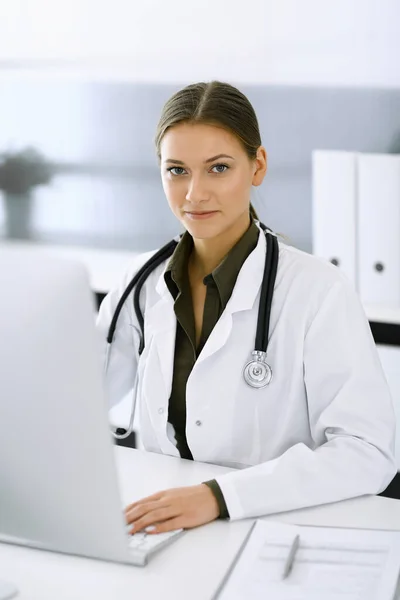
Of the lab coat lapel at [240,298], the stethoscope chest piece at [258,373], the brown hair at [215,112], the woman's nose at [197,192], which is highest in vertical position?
the brown hair at [215,112]

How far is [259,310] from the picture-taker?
139 cm

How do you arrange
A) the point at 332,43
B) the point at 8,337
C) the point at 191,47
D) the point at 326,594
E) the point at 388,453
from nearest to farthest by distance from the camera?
the point at 8,337 < the point at 326,594 < the point at 388,453 < the point at 332,43 < the point at 191,47

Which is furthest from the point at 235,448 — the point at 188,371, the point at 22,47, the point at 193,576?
the point at 22,47

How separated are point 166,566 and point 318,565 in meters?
0.19

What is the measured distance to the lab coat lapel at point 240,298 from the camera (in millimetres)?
1390

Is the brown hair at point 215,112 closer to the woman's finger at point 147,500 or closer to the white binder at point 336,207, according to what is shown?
the woman's finger at point 147,500

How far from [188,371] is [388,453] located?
0.37 m

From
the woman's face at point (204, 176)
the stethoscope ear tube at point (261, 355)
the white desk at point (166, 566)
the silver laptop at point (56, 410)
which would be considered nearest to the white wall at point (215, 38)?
the woman's face at point (204, 176)

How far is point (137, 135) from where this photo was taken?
117 inches

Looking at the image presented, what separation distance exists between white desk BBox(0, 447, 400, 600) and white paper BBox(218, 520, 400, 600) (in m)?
0.03

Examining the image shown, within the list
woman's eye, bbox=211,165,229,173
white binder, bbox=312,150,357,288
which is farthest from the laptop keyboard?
white binder, bbox=312,150,357,288

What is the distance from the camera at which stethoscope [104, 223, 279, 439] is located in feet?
4.48

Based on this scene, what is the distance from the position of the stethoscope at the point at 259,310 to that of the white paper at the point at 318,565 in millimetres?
289

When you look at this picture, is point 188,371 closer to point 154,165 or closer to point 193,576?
point 193,576
